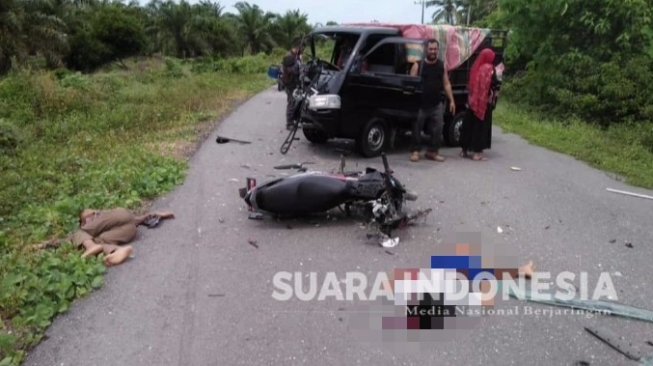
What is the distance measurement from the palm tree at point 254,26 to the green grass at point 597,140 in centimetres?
3510

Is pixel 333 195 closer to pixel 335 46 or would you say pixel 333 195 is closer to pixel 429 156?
pixel 429 156

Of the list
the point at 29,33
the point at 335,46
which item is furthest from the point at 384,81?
the point at 29,33

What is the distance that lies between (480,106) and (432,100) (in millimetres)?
806

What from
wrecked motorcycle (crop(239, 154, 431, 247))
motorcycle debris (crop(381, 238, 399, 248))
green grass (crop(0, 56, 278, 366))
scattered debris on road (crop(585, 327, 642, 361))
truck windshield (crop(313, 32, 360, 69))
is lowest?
scattered debris on road (crop(585, 327, 642, 361))

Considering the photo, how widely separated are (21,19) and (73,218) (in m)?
23.7

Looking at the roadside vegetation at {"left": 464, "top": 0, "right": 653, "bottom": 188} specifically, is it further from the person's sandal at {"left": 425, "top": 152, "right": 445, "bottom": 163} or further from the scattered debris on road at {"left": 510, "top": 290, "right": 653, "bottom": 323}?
the scattered debris on road at {"left": 510, "top": 290, "right": 653, "bottom": 323}

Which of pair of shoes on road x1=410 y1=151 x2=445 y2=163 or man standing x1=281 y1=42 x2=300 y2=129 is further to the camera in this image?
man standing x1=281 y1=42 x2=300 y2=129

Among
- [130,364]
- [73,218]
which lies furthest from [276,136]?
[130,364]

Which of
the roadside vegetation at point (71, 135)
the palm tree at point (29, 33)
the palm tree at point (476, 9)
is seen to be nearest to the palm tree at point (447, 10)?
the palm tree at point (476, 9)

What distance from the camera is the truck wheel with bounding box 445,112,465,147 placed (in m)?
10.2

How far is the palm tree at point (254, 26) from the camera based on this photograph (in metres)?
47.1

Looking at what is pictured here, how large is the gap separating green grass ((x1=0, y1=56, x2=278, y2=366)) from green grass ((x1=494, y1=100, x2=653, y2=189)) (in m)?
6.66

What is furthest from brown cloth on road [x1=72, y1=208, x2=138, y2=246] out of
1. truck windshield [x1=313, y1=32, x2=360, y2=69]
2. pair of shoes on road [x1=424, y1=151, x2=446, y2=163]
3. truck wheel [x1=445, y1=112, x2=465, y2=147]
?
truck wheel [x1=445, y1=112, x2=465, y2=147]

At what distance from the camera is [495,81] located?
8.60 metres
